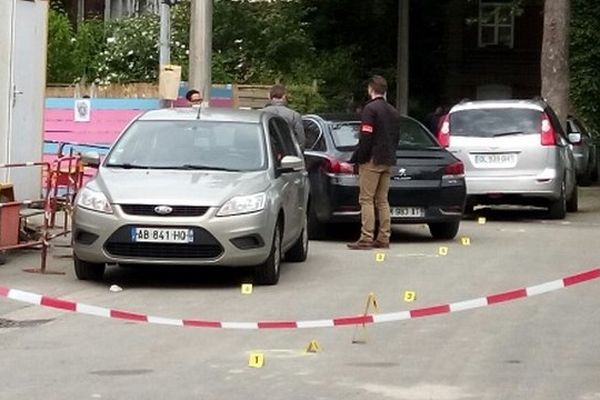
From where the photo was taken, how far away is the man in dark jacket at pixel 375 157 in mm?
15453

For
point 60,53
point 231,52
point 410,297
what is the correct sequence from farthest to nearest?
point 231,52 → point 60,53 → point 410,297

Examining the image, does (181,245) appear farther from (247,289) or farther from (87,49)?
(87,49)

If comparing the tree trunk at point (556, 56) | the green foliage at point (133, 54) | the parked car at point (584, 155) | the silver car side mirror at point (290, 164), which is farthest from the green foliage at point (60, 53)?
the silver car side mirror at point (290, 164)

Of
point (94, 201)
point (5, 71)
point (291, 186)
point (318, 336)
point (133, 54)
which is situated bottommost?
point (318, 336)

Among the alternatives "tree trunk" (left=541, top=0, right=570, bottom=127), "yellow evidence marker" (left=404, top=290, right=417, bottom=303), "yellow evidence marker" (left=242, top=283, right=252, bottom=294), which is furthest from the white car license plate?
"tree trunk" (left=541, top=0, right=570, bottom=127)

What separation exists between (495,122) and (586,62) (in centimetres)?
1574

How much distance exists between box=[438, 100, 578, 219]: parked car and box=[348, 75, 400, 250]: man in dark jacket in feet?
13.8

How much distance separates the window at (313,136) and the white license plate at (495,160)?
2993 mm

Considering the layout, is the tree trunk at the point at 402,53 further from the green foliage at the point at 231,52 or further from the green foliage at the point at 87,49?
the green foliage at the point at 87,49

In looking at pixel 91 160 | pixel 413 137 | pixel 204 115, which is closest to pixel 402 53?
pixel 413 137

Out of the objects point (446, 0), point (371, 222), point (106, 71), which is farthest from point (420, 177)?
point (446, 0)

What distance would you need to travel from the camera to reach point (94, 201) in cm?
1257

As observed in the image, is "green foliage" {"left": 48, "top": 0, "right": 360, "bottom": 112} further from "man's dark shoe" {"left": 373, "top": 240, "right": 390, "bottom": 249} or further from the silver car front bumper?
the silver car front bumper

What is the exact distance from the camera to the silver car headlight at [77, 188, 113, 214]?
12.5 meters
